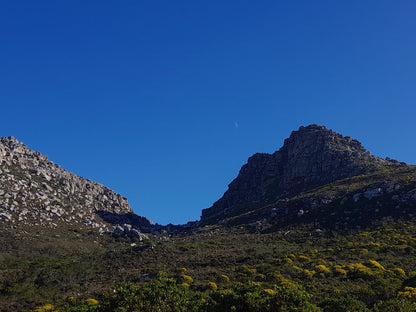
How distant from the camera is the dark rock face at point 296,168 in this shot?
11838cm

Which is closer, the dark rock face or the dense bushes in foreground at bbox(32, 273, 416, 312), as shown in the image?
the dense bushes in foreground at bbox(32, 273, 416, 312)

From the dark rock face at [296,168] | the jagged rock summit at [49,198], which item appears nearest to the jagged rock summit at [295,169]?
the dark rock face at [296,168]

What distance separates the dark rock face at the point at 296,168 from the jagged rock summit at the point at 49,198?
43839 millimetres

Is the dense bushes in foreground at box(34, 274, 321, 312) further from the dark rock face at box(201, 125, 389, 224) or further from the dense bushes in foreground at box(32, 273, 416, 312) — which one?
the dark rock face at box(201, 125, 389, 224)

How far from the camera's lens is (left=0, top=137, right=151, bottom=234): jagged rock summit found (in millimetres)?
97312

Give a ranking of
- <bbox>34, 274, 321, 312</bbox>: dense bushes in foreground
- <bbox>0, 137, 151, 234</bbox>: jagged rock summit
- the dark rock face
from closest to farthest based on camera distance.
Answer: <bbox>34, 274, 321, 312</bbox>: dense bushes in foreground, <bbox>0, 137, 151, 234</bbox>: jagged rock summit, the dark rock face

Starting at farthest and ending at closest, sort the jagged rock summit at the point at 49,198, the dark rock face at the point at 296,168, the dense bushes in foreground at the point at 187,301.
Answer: the dark rock face at the point at 296,168
the jagged rock summit at the point at 49,198
the dense bushes in foreground at the point at 187,301

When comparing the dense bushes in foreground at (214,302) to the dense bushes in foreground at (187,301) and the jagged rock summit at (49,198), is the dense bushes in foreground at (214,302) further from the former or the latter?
the jagged rock summit at (49,198)

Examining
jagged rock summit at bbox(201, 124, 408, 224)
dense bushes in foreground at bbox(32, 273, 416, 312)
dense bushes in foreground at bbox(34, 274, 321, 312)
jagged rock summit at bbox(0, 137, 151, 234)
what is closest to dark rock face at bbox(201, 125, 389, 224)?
jagged rock summit at bbox(201, 124, 408, 224)

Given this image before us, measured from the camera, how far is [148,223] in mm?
158500

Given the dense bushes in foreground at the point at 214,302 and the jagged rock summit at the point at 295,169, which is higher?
the jagged rock summit at the point at 295,169

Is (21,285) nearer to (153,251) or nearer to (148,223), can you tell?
(153,251)

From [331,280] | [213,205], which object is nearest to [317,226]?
[331,280]

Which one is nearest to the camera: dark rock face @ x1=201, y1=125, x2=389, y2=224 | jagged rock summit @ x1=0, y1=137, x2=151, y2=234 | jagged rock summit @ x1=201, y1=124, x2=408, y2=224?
jagged rock summit @ x1=0, y1=137, x2=151, y2=234
